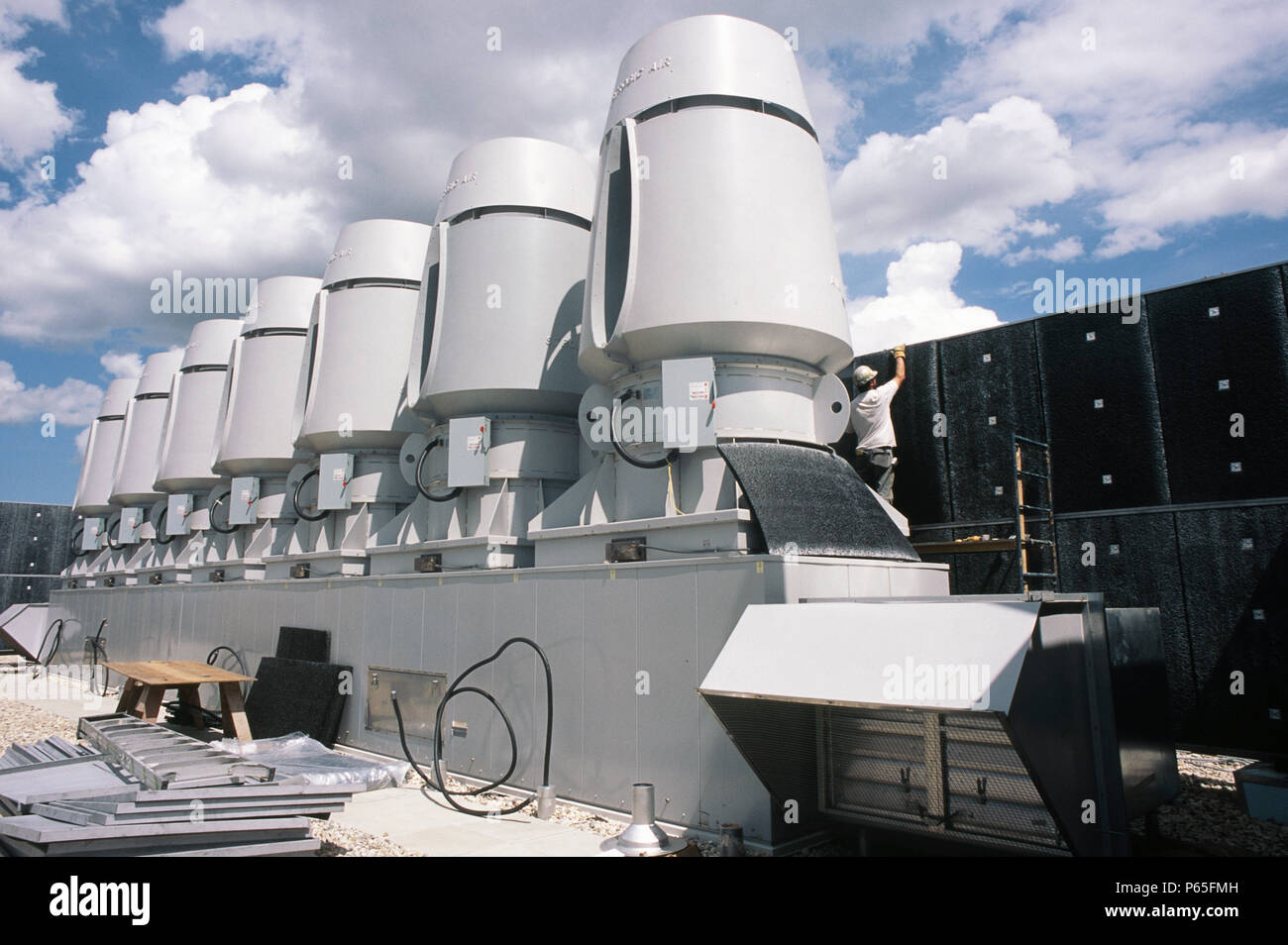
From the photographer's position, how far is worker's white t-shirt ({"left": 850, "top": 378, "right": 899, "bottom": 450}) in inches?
333

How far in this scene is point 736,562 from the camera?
550 cm

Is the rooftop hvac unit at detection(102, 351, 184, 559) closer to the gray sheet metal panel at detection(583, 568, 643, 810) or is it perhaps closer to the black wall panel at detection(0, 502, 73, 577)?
the black wall panel at detection(0, 502, 73, 577)

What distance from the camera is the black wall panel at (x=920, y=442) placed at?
906 centimetres

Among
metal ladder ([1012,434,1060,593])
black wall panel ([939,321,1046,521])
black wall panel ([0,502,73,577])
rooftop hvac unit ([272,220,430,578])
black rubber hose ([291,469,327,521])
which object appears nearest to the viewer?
metal ladder ([1012,434,1060,593])

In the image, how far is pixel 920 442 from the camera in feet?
30.3

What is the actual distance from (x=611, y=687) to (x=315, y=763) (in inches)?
139

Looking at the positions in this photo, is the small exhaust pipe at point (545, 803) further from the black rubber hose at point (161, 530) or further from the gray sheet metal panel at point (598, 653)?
the black rubber hose at point (161, 530)

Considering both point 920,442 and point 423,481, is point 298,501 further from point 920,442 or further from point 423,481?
point 920,442

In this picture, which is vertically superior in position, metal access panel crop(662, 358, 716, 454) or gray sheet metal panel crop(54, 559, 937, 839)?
metal access panel crop(662, 358, 716, 454)

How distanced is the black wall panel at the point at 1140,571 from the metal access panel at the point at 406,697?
6289 millimetres

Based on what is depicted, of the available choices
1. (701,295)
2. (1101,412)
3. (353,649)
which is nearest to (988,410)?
(1101,412)

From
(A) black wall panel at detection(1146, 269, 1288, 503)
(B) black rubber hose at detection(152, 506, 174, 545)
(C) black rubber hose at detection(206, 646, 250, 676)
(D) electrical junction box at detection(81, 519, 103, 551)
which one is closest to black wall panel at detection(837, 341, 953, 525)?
(A) black wall panel at detection(1146, 269, 1288, 503)

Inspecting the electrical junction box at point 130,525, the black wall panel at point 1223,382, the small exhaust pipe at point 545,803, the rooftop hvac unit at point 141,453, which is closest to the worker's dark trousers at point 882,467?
the black wall panel at point 1223,382

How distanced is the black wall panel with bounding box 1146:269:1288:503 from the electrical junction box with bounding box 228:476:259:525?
13130 mm
